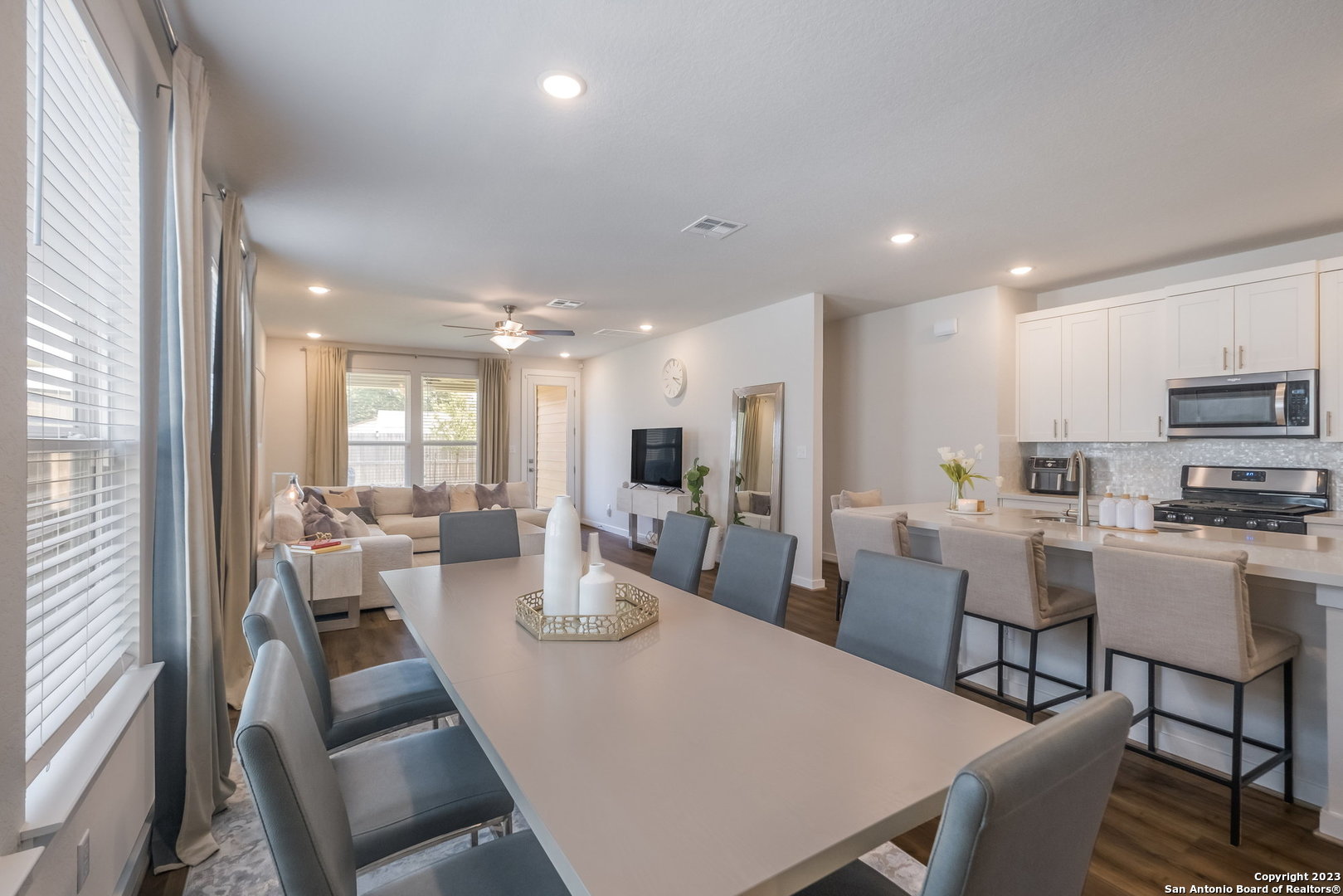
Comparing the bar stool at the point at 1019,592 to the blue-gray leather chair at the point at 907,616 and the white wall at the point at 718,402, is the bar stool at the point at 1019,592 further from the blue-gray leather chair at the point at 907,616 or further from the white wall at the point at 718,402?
the white wall at the point at 718,402

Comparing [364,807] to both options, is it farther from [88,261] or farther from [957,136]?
[957,136]

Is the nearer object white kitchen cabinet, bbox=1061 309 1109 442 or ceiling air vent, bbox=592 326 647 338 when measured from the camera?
white kitchen cabinet, bbox=1061 309 1109 442

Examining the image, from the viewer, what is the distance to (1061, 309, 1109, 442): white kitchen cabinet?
14.9ft

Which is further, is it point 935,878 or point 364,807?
point 364,807

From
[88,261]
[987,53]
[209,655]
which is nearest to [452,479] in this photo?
[209,655]

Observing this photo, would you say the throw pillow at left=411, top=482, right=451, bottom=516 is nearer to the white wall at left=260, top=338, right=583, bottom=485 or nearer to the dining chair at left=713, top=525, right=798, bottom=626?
the white wall at left=260, top=338, right=583, bottom=485

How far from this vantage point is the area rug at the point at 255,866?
179 centimetres

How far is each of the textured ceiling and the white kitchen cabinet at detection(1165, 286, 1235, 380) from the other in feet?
1.14

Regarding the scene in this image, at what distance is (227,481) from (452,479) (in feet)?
18.8

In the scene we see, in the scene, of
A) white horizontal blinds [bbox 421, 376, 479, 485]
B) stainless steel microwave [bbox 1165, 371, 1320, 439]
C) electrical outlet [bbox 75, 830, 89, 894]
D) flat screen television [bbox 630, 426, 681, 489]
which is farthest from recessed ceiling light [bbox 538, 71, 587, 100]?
white horizontal blinds [bbox 421, 376, 479, 485]

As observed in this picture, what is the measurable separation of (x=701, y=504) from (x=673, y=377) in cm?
155

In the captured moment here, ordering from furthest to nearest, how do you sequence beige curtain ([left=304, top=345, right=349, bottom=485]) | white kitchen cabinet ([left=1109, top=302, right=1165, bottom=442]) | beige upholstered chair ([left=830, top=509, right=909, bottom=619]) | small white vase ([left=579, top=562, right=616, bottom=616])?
beige curtain ([left=304, top=345, right=349, bottom=485]), white kitchen cabinet ([left=1109, top=302, right=1165, bottom=442]), beige upholstered chair ([left=830, top=509, right=909, bottom=619]), small white vase ([left=579, top=562, right=616, bottom=616])

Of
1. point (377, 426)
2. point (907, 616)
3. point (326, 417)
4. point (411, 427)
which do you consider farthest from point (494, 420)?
point (907, 616)

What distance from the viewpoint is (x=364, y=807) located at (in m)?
1.37
